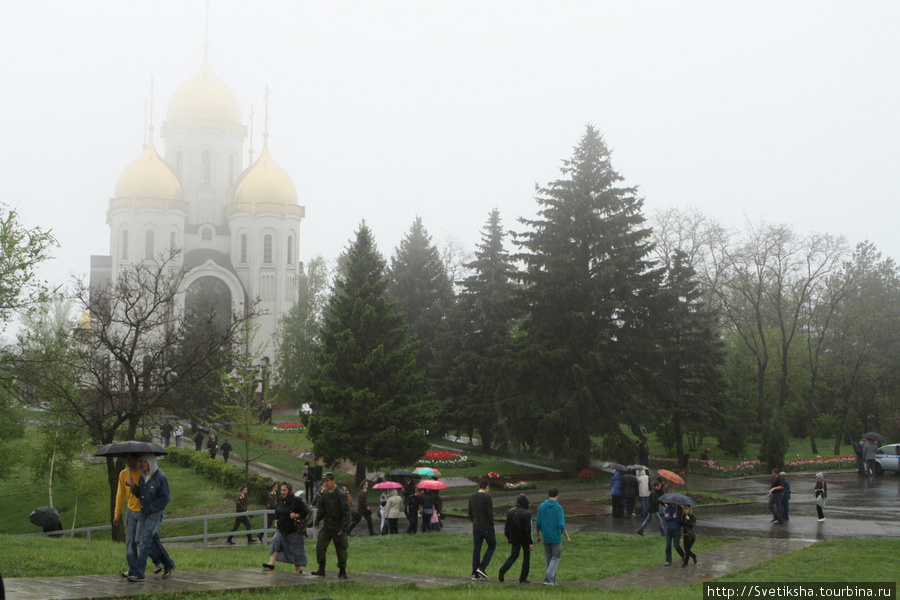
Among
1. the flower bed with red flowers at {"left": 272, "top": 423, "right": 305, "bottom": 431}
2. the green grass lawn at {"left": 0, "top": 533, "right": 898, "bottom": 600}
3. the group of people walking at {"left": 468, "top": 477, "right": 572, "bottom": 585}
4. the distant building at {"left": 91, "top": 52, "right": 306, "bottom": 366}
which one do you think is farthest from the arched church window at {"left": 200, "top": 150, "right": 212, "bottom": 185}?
the group of people walking at {"left": 468, "top": 477, "right": 572, "bottom": 585}

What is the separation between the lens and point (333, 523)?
10.6 metres

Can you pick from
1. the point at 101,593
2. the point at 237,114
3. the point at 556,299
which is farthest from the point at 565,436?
the point at 237,114

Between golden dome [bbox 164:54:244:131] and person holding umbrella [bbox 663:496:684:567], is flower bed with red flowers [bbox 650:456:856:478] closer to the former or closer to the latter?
person holding umbrella [bbox 663:496:684:567]

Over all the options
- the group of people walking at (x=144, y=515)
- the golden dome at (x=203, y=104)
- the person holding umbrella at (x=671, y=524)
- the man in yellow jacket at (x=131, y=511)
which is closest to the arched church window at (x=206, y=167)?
the golden dome at (x=203, y=104)

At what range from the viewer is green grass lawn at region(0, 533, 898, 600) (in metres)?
Result: 9.69

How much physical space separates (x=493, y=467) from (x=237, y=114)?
4610cm

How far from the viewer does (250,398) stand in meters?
29.3

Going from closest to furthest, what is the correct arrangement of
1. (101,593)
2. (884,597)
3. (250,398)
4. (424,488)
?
(101,593) → (884,597) → (424,488) → (250,398)

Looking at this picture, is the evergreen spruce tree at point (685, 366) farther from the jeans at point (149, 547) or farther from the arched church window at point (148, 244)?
the arched church window at point (148, 244)

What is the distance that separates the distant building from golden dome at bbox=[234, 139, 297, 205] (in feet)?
0.25

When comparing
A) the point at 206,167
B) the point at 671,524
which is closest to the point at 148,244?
the point at 206,167

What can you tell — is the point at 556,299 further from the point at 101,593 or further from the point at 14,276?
the point at 101,593

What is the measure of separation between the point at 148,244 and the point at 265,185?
9.69 meters

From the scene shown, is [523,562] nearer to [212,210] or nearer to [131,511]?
[131,511]
